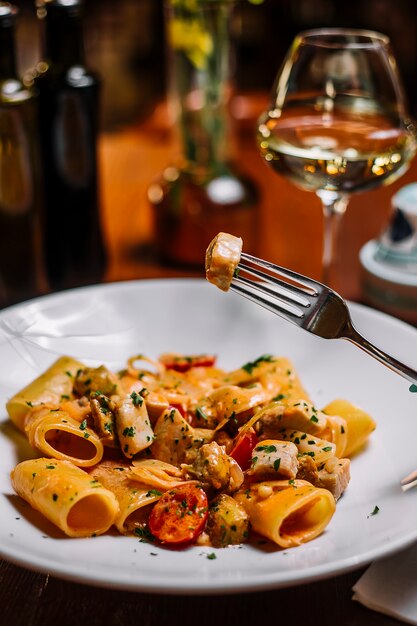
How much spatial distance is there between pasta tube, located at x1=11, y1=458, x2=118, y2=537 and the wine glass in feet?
3.19

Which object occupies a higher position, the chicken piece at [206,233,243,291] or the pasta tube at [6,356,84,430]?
the chicken piece at [206,233,243,291]

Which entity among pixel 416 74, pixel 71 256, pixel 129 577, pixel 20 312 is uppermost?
pixel 129 577

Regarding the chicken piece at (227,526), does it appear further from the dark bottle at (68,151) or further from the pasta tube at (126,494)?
the dark bottle at (68,151)

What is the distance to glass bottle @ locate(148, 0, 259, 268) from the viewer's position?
2.57 metres

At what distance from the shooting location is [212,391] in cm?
173

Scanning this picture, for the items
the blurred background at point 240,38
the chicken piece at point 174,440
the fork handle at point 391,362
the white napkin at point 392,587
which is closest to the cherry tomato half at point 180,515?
the chicken piece at point 174,440

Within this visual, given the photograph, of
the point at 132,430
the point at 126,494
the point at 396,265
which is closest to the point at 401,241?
the point at 396,265

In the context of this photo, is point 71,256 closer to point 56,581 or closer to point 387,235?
point 387,235

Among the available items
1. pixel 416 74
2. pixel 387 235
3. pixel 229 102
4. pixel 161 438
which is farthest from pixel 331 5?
pixel 161 438

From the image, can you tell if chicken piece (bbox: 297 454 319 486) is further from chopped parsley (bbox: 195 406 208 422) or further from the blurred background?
the blurred background

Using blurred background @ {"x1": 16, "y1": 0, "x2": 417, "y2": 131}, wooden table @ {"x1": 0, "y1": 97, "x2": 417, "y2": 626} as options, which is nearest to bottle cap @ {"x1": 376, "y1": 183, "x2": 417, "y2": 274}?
wooden table @ {"x1": 0, "y1": 97, "x2": 417, "y2": 626}

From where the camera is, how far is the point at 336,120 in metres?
2.17

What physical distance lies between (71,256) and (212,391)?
2.99ft

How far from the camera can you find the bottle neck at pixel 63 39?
7.48ft
